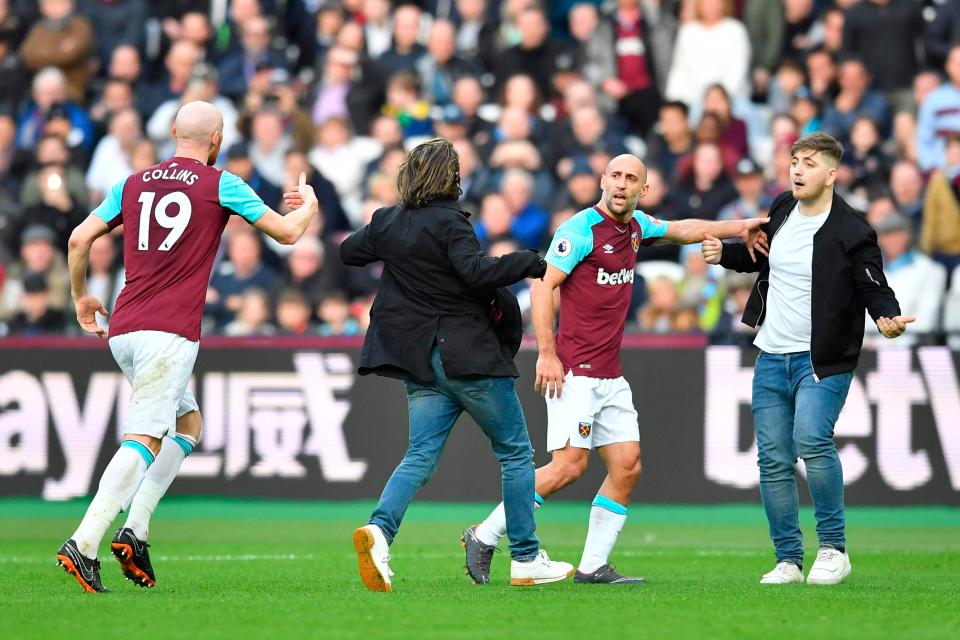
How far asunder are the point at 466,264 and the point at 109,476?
2.08 meters

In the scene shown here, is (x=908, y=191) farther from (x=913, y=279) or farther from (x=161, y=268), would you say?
(x=161, y=268)

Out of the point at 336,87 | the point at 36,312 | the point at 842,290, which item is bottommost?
the point at 36,312

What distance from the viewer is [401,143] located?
1741 centimetres

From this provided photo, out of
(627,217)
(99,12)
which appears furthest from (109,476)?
(99,12)

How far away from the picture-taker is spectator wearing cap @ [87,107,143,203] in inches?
705

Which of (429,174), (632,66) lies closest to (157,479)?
(429,174)

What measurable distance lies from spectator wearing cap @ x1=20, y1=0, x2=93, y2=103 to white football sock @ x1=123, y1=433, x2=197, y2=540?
1142 centimetres

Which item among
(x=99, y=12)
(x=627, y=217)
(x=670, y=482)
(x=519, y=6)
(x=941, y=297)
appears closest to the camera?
(x=627, y=217)

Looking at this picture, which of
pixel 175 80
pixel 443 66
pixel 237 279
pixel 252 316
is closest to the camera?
pixel 252 316

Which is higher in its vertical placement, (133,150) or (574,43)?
(574,43)

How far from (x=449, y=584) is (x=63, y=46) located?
12.4 meters

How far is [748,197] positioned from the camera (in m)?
15.6

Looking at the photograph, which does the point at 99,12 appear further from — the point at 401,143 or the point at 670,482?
the point at 670,482

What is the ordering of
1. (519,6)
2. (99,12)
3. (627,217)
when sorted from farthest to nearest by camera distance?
(99,12), (519,6), (627,217)
